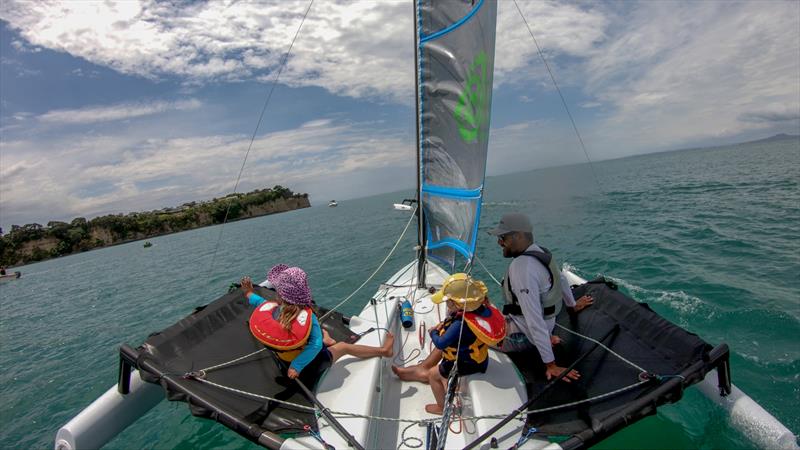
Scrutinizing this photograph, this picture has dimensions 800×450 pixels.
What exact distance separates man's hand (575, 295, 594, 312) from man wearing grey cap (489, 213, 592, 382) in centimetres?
71

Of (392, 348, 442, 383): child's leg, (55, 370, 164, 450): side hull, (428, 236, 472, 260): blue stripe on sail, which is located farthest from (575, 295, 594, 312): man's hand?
(55, 370, 164, 450): side hull

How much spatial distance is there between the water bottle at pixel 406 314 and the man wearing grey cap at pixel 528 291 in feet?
4.31

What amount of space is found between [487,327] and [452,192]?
2554mm

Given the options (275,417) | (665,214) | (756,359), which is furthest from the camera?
(665,214)

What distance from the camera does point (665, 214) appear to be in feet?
44.5

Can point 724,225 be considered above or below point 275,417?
below

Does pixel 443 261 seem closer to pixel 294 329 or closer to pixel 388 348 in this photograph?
pixel 388 348

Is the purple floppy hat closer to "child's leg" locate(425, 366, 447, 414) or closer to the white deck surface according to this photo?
the white deck surface

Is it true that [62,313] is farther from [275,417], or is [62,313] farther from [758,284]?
[758,284]

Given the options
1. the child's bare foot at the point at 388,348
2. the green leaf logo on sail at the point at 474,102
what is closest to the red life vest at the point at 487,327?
the child's bare foot at the point at 388,348

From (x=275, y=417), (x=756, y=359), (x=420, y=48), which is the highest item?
(x=420, y=48)

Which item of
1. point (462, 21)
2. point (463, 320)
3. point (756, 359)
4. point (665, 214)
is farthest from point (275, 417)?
point (665, 214)

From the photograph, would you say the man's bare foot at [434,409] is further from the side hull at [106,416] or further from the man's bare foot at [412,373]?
the side hull at [106,416]

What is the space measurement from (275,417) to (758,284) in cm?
873
